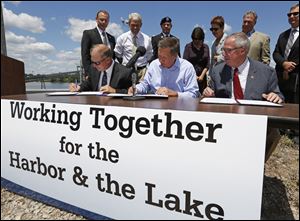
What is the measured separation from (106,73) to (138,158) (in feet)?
5.06

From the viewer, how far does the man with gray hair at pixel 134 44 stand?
3.67m

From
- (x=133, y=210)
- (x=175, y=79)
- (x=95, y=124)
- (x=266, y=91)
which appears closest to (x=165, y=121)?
(x=95, y=124)

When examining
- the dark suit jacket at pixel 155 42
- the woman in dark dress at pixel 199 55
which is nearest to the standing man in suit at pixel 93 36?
the dark suit jacket at pixel 155 42

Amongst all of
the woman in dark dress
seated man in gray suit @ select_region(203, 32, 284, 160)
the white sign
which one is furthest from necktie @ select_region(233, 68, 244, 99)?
the woman in dark dress

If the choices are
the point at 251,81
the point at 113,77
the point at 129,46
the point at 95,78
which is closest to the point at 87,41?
the point at 129,46

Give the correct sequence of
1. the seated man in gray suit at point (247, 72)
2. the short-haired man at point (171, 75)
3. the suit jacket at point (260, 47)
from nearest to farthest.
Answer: the seated man in gray suit at point (247, 72), the short-haired man at point (171, 75), the suit jacket at point (260, 47)

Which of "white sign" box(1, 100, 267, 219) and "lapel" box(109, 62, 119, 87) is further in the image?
"lapel" box(109, 62, 119, 87)

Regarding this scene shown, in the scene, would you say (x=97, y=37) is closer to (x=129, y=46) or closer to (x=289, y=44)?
(x=129, y=46)

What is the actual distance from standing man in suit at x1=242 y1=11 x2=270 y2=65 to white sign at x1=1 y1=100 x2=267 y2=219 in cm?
254

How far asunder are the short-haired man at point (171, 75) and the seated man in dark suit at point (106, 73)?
222mm

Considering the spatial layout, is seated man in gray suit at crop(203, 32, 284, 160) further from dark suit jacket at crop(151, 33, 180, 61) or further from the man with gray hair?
dark suit jacket at crop(151, 33, 180, 61)

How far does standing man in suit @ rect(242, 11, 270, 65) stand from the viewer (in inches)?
139

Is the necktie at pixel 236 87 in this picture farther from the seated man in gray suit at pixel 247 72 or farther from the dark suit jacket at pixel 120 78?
the dark suit jacket at pixel 120 78

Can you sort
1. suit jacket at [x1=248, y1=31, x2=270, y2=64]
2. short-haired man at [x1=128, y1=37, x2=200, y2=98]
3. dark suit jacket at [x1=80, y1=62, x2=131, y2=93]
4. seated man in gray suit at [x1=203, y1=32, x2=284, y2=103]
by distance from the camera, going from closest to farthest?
seated man in gray suit at [x1=203, y1=32, x2=284, y2=103]
short-haired man at [x1=128, y1=37, x2=200, y2=98]
dark suit jacket at [x1=80, y1=62, x2=131, y2=93]
suit jacket at [x1=248, y1=31, x2=270, y2=64]
